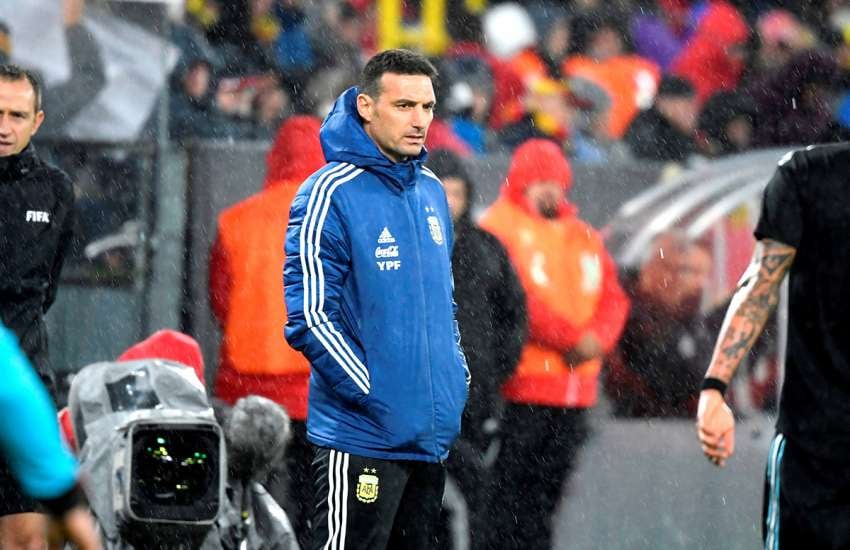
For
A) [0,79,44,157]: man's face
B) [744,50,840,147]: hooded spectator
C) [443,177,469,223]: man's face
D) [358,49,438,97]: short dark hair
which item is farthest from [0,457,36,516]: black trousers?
[744,50,840,147]: hooded spectator

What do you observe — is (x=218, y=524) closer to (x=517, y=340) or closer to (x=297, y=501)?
(x=297, y=501)

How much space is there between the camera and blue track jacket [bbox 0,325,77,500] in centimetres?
321

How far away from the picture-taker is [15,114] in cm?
661

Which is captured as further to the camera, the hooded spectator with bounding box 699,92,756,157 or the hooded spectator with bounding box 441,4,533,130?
the hooded spectator with bounding box 441,4,533,130

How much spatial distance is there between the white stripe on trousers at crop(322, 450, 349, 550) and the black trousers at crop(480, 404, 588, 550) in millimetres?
2698

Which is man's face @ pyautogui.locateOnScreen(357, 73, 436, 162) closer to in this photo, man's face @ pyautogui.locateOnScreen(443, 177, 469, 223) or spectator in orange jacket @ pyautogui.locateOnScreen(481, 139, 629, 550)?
man's face @ pyautogui.locateOnScreen(443, 177, 469, 223)

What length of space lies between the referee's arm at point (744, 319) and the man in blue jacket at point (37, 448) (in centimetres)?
183

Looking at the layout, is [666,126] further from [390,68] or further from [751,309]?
[751,309]

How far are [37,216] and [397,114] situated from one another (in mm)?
1567

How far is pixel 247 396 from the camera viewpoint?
7719 millimetres

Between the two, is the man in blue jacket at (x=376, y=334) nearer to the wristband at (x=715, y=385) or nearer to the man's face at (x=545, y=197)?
the wristband at (x=715, y=385)

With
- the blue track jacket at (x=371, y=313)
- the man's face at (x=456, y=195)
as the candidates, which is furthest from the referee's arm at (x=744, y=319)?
the man's face at (x=456, y=195)

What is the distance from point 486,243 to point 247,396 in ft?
4.14

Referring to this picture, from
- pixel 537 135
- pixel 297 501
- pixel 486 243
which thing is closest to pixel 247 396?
pixel 297 501
